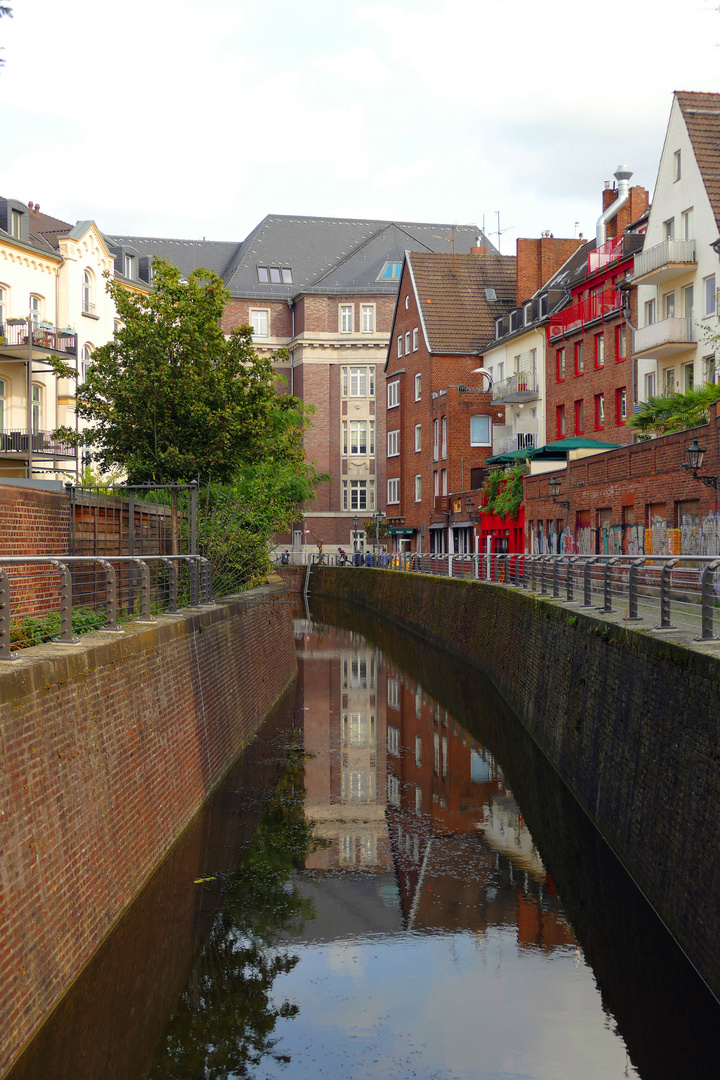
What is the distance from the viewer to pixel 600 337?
4350cm

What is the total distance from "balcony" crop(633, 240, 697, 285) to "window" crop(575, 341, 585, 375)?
26.9ft

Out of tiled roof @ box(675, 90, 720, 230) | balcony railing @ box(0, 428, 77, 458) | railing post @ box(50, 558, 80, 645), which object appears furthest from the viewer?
balcony railing @ box(0, 428, 77, 458)

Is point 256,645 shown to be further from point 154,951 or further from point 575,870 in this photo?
point 154,951

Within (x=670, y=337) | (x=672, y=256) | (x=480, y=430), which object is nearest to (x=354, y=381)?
(x=480, y=430)

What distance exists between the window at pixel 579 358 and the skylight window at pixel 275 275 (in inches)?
1446

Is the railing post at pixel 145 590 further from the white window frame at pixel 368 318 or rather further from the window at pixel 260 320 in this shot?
the window at pixel 260 320

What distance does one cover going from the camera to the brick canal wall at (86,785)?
297 inches

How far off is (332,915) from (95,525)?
23.1ft

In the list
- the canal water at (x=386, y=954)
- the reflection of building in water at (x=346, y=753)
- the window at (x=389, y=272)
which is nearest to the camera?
the canal water at (x=386, y=954)

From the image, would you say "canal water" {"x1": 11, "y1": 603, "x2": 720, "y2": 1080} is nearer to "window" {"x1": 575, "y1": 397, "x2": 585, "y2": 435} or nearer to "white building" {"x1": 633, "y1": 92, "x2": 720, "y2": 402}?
"white building" {"x1": 633, "y1": 92, "x2": 720, "y2": 402}

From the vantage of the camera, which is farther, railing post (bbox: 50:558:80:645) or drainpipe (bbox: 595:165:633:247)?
drainpipe (bbox: 595:165:633:247)

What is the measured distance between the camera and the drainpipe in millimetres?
→ 46875

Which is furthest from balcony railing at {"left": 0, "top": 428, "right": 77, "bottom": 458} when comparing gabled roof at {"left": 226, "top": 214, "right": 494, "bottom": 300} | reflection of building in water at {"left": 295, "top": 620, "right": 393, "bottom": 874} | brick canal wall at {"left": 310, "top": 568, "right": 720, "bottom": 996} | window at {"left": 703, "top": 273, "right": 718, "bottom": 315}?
gabled roof at {"left": 226, "top": 214, "right": 494, "bottom": 300}

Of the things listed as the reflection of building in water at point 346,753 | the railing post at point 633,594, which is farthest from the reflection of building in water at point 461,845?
the railing post at point 633,594
